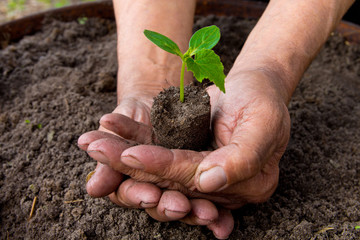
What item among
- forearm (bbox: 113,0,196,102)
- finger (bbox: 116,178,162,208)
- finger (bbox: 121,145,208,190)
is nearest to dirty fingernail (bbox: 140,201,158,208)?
finger (bbox: 116,178,162,208)

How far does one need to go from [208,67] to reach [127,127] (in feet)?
1.63

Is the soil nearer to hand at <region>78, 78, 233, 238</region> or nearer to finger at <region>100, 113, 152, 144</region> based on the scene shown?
hand at <region>78, 78, 233, 238</region>

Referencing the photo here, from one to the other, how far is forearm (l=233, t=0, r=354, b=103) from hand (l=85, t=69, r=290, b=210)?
0.67 ft

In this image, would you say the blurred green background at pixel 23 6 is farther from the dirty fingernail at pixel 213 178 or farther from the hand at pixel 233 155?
the dirty fingernail at pixel 213 178

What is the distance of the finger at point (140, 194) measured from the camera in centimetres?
138

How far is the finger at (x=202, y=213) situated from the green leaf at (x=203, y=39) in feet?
2.01

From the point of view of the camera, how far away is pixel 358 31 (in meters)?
2.81

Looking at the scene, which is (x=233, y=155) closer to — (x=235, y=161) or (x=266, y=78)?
(x=235, y=161)

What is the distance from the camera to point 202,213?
4.62ft

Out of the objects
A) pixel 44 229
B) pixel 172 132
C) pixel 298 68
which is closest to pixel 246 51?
pixel 298 68

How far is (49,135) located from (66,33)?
4.02 ft

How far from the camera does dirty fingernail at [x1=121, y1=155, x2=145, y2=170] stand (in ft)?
4.10

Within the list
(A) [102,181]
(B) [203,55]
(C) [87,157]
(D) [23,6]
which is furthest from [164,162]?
(D) [23,6]

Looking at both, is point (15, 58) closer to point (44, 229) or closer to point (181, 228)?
point (44, 229)
